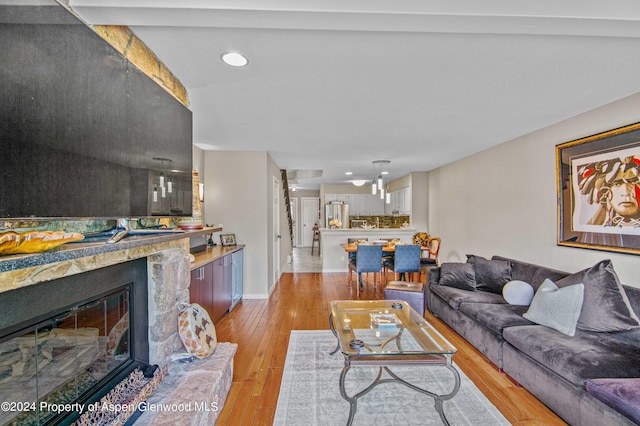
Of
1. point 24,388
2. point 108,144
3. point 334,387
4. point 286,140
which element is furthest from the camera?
point 286,140

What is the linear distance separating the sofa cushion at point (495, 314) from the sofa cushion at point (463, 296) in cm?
10

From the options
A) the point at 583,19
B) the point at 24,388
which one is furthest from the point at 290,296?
the point at 583,19

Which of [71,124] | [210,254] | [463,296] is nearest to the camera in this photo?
[71,124]

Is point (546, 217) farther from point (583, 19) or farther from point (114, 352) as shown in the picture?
point (114, 352)

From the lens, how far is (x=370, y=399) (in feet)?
6.93

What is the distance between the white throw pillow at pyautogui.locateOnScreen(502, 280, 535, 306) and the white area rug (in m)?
1.13

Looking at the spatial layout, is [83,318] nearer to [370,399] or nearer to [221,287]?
[370,399]

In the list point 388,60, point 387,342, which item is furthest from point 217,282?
point 388,60

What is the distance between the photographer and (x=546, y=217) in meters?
3.48

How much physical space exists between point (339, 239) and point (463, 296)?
367 centimetres

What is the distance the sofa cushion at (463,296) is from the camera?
3.16 meters

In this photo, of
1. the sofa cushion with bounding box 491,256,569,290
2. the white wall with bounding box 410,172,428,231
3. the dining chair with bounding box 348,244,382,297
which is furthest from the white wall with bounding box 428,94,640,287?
the dining chair with bounding box 348,244,382,297

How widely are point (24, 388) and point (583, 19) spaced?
310cm

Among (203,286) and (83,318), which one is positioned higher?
(83,318)
